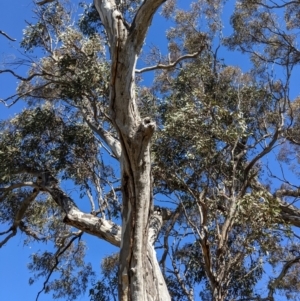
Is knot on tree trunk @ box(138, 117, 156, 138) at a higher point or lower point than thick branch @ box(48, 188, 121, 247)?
lower

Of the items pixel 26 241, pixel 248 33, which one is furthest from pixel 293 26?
pixel 26 241

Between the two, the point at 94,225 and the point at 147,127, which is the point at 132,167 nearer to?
the point at 147,127

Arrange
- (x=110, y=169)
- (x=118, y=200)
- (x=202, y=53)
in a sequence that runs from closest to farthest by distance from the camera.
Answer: (x=118, y=200), (x=110, y=169), (x=202, y=53)

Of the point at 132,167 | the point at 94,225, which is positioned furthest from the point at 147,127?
the point at 94,225

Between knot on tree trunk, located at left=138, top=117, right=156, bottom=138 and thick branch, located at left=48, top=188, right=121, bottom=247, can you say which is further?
thick branch, located at left=48, top=188, right=121, bottom=247

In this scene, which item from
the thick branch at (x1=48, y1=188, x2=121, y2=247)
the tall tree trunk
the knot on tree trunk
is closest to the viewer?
the knot on tree trunk

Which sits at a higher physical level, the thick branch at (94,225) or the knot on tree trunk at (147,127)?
the thick branch at (94,225)

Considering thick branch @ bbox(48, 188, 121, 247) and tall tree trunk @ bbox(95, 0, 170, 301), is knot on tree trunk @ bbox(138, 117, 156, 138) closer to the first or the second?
tall tree trunk @ bbox(95, 0, 170, 301)

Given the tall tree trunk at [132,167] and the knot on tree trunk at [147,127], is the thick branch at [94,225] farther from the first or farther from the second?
the knot on tree trunk at [147,127]

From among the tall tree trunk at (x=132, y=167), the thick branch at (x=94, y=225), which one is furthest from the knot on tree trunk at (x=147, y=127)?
the thick branch at (x=94, y=225)

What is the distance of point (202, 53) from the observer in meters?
10.1

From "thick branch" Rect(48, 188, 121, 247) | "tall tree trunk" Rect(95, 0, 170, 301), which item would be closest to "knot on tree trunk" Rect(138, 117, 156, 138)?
"tall tree trunk" Rect(95, 0, 170, 301)

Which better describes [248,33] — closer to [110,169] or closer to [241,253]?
[110,169]

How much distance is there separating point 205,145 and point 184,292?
2303 millimetres
